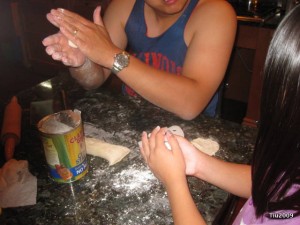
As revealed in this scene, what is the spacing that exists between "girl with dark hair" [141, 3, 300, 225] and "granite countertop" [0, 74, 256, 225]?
Answer: 0.05 meters

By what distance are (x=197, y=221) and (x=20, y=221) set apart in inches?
14.6

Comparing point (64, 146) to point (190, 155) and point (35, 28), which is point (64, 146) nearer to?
point (190, 155)

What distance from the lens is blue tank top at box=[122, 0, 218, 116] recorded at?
1.20m

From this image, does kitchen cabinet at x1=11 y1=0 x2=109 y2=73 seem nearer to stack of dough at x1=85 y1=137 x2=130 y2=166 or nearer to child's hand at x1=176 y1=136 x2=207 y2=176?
stack of dough at x1=85 y1=137 x2=130 y2=166

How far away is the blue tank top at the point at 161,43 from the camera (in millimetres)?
1195

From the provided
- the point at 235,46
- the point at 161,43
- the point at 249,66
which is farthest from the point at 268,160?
the point at 249,66

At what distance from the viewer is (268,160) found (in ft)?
1.89

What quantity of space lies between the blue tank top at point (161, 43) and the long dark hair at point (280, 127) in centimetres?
69

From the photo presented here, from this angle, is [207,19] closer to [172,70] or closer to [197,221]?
[172,70]

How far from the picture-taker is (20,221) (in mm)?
610

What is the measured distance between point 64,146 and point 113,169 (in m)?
Answer: 0.16

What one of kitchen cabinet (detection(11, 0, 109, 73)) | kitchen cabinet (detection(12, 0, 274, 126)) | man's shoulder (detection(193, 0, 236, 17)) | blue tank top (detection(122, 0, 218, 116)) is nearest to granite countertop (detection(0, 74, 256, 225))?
blue tank top (detection(122, 0, 218, 116))

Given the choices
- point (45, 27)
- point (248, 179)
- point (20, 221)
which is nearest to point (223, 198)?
point (248, 179)

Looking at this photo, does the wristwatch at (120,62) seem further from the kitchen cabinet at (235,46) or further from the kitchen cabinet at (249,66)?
the kitchen cabinet at (249,66)
